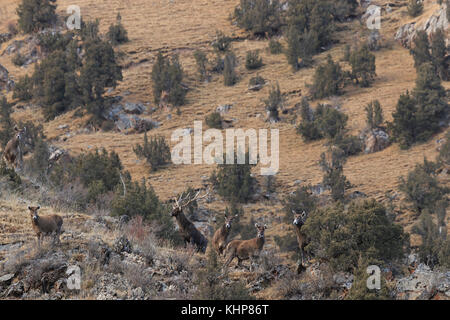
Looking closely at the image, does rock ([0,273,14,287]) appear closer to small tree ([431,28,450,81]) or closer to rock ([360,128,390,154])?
rock ([360,128,390,154])

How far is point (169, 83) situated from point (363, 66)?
10.8m

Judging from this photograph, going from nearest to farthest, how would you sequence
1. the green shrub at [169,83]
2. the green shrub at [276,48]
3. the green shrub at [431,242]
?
the green shrub at [431,242]
the green shrub at [169,83]
the green shrub at [276,48]

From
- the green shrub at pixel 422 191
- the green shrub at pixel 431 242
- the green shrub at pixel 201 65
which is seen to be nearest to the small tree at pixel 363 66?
the green shrub at pixel 201 65

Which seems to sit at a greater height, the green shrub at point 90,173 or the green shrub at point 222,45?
the green shrub at point 222,45

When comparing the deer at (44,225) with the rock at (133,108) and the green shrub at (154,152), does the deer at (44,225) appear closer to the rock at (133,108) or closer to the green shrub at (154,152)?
the green shrub at (154,152)

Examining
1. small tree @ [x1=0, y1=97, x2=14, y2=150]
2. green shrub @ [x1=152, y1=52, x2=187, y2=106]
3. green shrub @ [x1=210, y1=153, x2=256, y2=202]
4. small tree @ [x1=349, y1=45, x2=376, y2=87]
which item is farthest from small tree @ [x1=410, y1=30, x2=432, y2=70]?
small tree @ [x1=0, y1=97, x2=14, y2=150]

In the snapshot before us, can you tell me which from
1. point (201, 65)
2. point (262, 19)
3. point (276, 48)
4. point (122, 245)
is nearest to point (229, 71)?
point (201, 65)

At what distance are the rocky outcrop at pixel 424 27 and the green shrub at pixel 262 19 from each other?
807cm

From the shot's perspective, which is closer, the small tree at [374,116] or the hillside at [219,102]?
the hillside at [219,102]

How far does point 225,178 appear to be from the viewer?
24.4 meters

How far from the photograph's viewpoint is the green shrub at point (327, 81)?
32000 millimetres

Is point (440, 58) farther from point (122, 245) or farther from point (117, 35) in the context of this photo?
point (122, 245)

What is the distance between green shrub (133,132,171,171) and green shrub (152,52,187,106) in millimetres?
5787

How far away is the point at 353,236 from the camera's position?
33.5 feet
